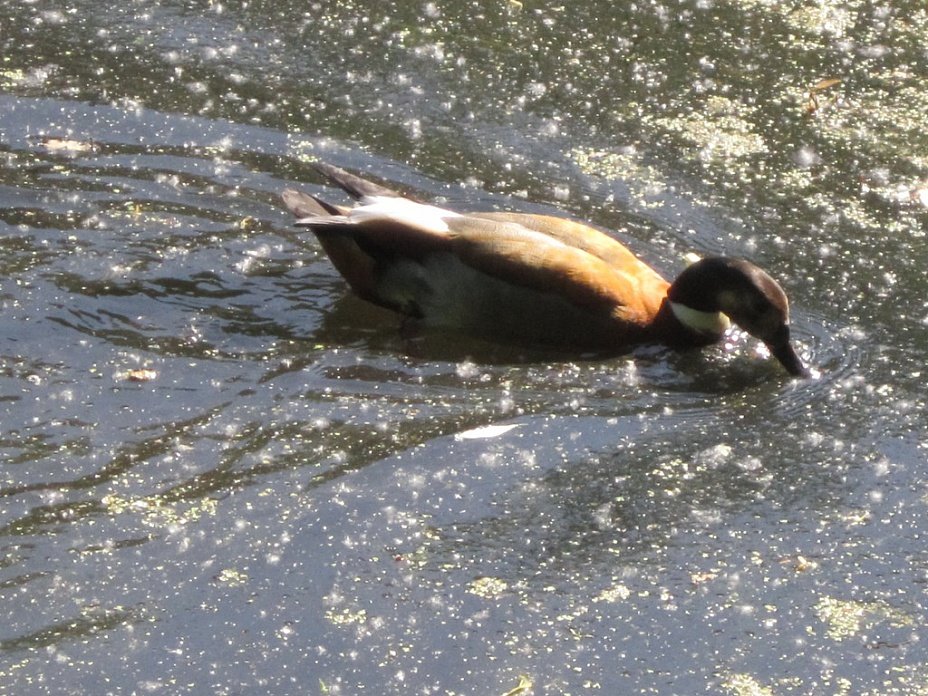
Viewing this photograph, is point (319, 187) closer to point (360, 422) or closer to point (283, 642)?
point (360, 422)

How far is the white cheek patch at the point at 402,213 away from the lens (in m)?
5.62

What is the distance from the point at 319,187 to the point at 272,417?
1667 millimetres

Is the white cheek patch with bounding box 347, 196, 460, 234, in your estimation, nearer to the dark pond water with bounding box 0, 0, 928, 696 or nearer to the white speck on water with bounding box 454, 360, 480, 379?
the dark pond water with bounding box 0, 0, 928, 696

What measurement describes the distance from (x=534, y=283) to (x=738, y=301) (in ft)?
2.49

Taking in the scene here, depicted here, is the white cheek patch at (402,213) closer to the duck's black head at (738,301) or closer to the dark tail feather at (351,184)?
the dark tail feather at (351,184)

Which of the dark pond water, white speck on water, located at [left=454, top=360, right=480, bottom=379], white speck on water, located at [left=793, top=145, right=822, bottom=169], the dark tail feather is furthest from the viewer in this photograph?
white speck on water, located at [left=793, top=145, right=822, bottom=169]

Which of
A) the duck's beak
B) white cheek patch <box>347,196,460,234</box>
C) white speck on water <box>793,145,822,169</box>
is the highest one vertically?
white speck on water <box>793,145,822,169</box>

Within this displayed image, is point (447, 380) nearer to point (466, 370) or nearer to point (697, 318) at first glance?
point (466, 370)

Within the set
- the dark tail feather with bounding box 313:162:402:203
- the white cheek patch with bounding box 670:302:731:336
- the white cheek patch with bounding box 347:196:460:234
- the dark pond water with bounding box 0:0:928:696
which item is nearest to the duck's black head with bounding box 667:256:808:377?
the white cheek patch with bounding box 670:302:731:336

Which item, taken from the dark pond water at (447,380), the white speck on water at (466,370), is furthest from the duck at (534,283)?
the white speck on water at (466,370)

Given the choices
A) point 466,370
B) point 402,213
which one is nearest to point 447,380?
point 466,370

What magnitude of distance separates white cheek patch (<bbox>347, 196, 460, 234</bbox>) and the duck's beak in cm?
132

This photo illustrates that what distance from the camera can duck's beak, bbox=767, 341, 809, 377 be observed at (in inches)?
207

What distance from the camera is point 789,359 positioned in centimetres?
529
